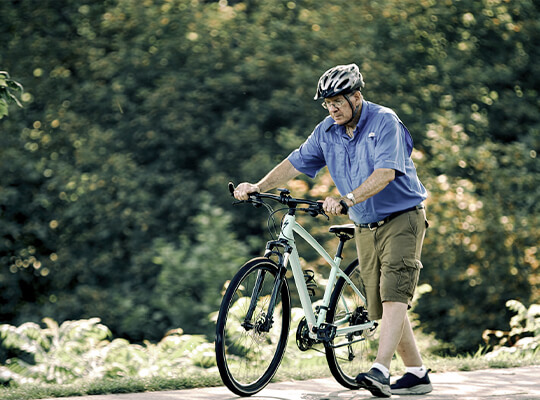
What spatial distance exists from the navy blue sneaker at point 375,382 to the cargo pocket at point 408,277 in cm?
49

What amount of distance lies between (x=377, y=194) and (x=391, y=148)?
13.0 inches

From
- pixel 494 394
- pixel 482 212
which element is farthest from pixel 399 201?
pixel 482 212

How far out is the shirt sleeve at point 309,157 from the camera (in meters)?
5.54

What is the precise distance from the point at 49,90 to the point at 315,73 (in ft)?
12.1

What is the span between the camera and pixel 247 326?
16.7 feet

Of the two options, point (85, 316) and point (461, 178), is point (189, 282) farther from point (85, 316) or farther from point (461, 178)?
point (461, 178)

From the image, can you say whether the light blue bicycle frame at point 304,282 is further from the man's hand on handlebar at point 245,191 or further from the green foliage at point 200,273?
the green foliage at point 200,273

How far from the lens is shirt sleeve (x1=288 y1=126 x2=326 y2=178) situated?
18.2 ft

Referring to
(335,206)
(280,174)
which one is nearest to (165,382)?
(280,174)

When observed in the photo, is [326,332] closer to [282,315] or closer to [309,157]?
[282,315]

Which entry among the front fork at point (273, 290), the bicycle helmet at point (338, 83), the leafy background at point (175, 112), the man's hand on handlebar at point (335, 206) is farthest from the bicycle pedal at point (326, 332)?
the leafy background at point (175, 112)

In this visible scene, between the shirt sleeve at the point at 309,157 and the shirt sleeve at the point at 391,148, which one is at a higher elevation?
the shirt sleeve at the point at 391,148

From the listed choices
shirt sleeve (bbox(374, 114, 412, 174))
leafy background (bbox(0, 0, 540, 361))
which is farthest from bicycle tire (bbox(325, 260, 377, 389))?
leafy background (bbox(0, 0, 540, 361))

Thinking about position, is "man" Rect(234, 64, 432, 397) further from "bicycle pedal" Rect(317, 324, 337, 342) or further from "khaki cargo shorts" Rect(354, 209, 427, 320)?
"bicycle pedal" Rect(317, 324, 337, 342)
